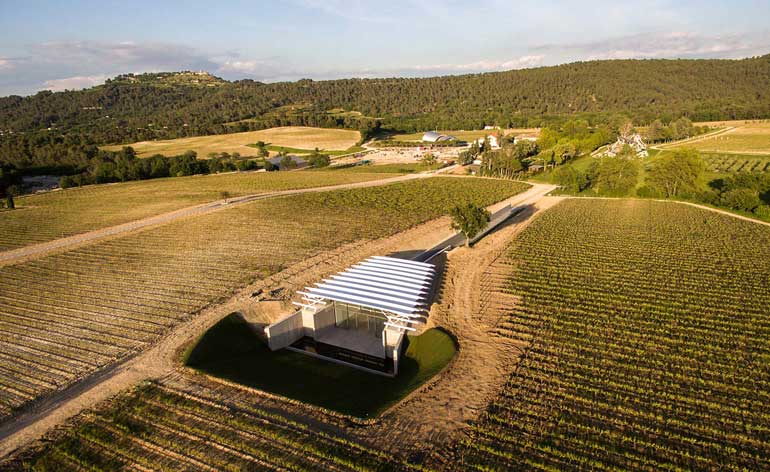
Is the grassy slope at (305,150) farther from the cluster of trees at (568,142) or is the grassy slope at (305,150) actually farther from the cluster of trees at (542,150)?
the cluster of trees at (568,142)

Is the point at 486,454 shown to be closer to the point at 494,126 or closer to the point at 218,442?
the point at 218,442

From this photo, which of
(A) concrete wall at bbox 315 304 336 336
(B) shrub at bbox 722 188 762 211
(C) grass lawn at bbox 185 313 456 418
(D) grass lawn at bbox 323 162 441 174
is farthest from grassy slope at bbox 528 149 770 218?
(C) grass lawn at bbox 185 313 456 418

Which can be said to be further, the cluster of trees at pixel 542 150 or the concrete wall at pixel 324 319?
the cluster of trees at pixel 542 150

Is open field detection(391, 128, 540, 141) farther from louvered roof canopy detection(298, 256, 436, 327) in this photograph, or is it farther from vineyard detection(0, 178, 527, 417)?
louvered roof canopy detection(298, 256, 436, 327)

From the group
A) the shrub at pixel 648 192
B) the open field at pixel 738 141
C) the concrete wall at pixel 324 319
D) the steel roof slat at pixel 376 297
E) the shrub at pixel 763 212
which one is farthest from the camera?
the open field at pixel 738 141

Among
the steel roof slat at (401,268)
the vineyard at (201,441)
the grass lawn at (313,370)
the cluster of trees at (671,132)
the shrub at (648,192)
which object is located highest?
the cluster of trees at (671,132)

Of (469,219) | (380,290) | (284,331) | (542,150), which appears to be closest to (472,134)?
(542,150)

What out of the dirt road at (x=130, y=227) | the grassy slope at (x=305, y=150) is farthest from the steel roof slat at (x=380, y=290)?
the grassy slope at (x=305, y=150)

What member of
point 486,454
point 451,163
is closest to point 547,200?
point 451,163
